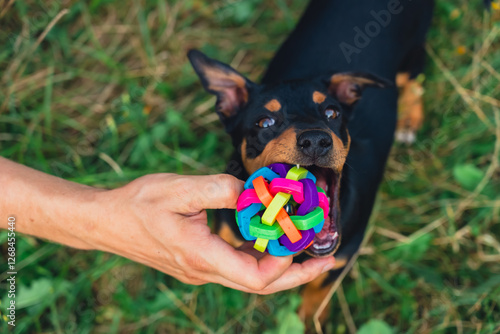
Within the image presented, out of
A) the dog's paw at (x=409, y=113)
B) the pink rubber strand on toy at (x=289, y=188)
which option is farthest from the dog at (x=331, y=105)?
the pink rubber strand on toy at (x=289, y=188)

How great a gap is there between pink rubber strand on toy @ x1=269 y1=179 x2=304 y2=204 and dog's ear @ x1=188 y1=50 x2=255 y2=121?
1083mm

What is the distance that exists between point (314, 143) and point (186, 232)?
771mm

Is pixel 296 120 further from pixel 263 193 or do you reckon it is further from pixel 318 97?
pixel 263 193

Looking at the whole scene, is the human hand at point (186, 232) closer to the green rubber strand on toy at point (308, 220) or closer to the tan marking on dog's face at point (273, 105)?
the green rubber strand on toy at point (308, 220)

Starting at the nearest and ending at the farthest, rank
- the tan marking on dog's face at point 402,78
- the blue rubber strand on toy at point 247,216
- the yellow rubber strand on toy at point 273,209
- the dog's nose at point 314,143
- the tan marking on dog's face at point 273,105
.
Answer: the yellow rubber strand on toy at point 273,209, the blue rubber strand on toy at point 247,216, the dog's nose at point 314,143, the tan marking on dog's face at point 273,105, the tan marking on dog's face at point 402,78

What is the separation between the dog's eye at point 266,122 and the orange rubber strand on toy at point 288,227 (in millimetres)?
892

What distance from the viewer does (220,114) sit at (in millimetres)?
3051

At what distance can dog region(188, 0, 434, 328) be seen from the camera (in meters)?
2.54

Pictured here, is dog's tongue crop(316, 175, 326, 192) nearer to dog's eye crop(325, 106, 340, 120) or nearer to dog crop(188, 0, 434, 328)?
dog crop(188, 0, 434, 328)

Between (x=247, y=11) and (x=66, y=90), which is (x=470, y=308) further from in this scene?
(x=66, y=90)

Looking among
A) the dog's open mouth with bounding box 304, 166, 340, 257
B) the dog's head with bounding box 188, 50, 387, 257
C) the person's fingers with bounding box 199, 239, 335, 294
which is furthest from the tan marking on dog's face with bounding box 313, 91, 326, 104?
the person's fingers with bounding box 199, 239, 335, 294

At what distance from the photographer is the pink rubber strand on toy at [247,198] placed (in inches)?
77.9

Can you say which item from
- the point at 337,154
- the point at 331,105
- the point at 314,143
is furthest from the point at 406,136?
the point at 314,143

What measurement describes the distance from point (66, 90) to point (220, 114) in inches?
81.4
